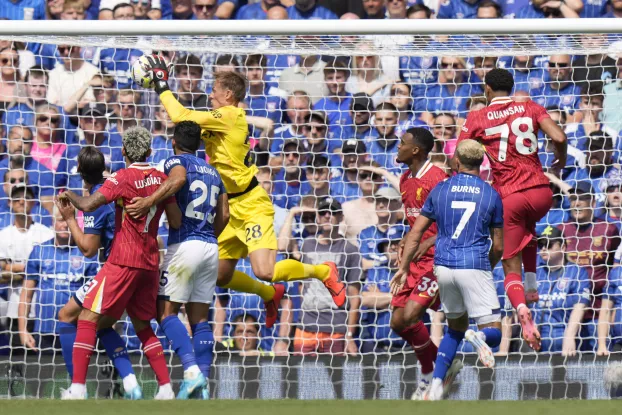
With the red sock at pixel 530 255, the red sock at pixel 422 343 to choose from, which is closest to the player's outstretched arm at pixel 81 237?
the red sock at pixel 422 343

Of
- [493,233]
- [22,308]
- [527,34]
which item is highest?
[527,34]

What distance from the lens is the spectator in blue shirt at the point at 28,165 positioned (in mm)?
10195

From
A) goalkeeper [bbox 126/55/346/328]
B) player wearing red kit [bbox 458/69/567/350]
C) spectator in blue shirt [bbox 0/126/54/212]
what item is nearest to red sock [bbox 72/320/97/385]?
goalkeeper [bbox 126/55/346/328]

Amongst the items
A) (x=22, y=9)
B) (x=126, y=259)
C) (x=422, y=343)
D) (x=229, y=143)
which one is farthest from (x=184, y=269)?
(x=22, y=9)

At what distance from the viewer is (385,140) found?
10.4 meters

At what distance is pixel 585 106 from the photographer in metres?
10.3

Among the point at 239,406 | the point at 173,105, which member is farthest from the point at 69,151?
the point at 239,406

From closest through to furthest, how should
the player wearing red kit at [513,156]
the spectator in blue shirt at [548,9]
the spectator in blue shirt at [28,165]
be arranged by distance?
the player wearing red kit at [513,156]
the spectator in blue shirt at [28,165]
the spectator in blue shirt at [548,9]

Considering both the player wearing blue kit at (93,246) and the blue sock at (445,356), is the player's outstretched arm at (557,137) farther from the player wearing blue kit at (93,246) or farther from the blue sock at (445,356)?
the player wearing blue kit at (93,246)

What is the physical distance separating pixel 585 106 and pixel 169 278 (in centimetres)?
464

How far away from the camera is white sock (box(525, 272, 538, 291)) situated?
868 cm

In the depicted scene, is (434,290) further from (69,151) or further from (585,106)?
(69,151)

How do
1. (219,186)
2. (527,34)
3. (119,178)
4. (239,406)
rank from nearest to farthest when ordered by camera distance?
1. (239,406)
2. (119,178)
3. (219,186)
4. (527,34)

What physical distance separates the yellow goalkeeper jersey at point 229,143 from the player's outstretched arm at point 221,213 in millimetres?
584
